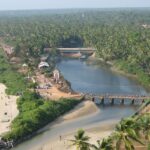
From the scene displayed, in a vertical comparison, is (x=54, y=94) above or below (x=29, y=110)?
below

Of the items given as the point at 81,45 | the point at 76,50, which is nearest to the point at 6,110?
the point at 76,50

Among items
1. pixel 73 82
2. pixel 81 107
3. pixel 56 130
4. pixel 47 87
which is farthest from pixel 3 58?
pixel 56 130

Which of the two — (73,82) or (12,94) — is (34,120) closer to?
(12,94)

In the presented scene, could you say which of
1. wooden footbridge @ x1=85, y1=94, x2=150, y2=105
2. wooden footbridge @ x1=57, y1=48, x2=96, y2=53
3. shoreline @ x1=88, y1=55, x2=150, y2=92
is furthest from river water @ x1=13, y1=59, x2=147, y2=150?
wooden footbridge @ x1=57, y1=48, x2=96, y2=53

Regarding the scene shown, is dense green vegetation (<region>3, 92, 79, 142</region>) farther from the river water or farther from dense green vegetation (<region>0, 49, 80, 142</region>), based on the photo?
the river water

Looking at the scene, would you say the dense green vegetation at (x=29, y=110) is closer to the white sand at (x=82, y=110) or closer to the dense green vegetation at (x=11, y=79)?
the dense green vegetation at (x=11, y=79)

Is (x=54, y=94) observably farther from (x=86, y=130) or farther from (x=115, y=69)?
(x=115, y=69)
